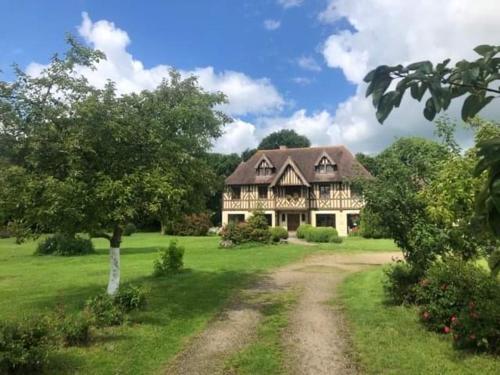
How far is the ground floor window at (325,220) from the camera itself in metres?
43.8

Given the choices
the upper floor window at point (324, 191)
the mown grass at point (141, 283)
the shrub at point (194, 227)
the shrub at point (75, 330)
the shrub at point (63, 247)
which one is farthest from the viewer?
the upper floor window at point (324, 191)

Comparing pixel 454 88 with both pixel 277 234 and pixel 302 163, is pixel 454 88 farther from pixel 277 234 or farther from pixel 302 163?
pixel 302 163

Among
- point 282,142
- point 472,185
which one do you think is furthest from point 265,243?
point 282,142

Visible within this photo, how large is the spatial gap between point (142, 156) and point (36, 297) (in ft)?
20.4

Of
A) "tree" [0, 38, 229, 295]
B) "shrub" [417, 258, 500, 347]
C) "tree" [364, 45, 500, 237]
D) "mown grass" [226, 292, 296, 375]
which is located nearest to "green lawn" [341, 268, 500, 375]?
"shrub" [417, 258, 500, 347]

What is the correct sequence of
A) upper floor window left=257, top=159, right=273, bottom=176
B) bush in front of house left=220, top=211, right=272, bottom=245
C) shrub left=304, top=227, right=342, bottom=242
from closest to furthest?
bush in front of house left=220, top=211, right=272, bottom=245, shrub left=304, top=227, right=342, bottom=242, upper floor window left=257, top=159, right=273, bottom=176

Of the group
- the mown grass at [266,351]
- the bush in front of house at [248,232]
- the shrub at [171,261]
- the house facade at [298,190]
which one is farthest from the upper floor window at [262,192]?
the mown grass at [266,351]

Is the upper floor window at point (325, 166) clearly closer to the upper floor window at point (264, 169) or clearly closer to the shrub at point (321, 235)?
the upper floor window at point (264, 169)

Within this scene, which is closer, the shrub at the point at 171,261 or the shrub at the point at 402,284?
the shrub at the point at 402,284

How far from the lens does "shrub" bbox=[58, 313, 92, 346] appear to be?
27.0 feet

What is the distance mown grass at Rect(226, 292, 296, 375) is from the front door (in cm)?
3351

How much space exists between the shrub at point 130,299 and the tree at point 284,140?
177 ft

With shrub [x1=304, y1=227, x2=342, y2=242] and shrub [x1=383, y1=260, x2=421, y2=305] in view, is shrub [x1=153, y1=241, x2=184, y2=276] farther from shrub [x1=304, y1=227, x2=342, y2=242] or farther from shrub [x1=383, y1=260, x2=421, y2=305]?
shrub [x1=304, y1=227, x2=342, y2=242]

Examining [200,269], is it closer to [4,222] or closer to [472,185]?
[4,222]
